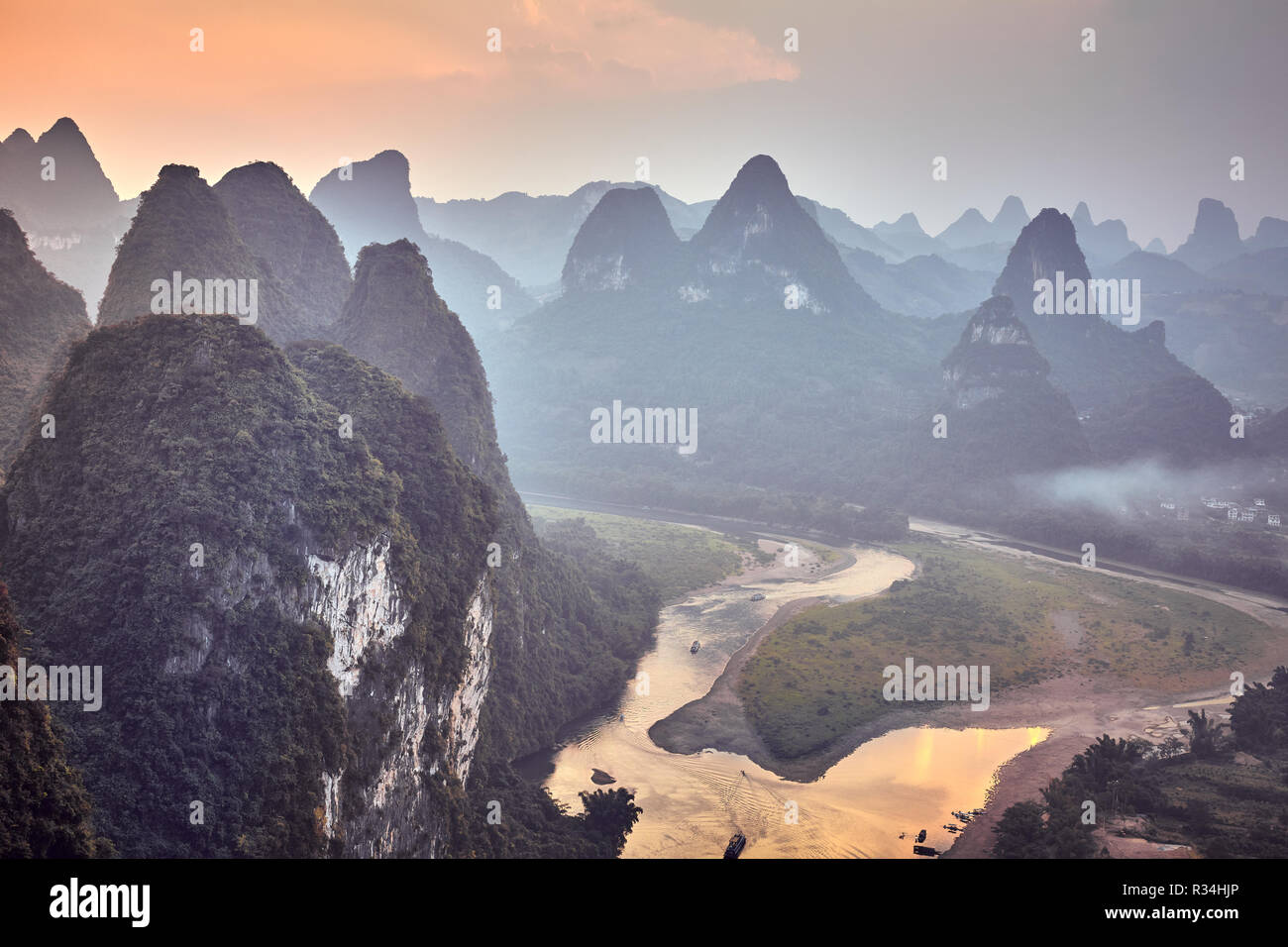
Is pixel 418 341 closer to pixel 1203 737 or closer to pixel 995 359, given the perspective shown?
pixel 1203 737

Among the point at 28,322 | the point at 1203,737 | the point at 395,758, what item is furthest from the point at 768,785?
the point at 28,322

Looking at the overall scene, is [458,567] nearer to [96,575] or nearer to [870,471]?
[96,575]

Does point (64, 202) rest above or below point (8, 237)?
above

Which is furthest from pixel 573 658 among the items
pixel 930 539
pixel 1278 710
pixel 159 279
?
pixel 930 539

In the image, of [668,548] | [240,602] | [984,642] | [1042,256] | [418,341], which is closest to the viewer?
[240,602]

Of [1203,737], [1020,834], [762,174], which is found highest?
[762,174]

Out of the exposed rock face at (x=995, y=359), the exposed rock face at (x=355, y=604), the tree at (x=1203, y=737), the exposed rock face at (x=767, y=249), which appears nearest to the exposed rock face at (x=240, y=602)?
the exposed rock face at (x=355, y=604)

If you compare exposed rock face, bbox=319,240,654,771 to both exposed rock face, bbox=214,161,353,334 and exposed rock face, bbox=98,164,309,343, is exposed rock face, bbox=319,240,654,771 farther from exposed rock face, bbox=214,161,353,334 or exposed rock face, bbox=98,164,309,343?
exposed rock face, bbox=214,161,353,334

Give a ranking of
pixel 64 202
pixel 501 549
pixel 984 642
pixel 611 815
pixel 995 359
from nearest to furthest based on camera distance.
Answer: pixel 611 815 < pixel 501 549 < pixel 984 642 < pixel 64 202 < pixel 995 359

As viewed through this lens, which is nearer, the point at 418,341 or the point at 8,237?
the point at 8,237
